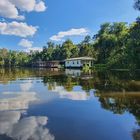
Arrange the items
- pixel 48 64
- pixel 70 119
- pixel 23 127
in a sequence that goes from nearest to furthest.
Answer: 1. pixel 23 127
2. pixel 70 119
3. pixel 48 64

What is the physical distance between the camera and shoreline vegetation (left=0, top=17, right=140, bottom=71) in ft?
155

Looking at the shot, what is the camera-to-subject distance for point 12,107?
44.8ft

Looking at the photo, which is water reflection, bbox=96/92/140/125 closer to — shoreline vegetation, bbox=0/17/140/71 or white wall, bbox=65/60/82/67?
shoreline vegetation, bbox=0/17/140/71

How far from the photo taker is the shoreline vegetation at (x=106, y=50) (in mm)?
47094

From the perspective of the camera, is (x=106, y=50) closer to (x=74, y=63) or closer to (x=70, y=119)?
(x=74, y=63)

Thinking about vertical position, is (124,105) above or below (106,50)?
below

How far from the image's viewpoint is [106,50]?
271ft

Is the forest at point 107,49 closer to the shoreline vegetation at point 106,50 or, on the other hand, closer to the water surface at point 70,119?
the shoreline vegetation at point 106,50

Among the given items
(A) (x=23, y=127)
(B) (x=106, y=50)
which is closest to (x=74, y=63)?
(B) (x=106, y=50)

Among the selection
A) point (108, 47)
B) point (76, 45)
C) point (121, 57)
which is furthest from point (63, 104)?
point (76, 45)

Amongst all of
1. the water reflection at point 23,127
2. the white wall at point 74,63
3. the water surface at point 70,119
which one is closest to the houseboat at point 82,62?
the white wall at point 74,63

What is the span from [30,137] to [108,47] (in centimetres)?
7506

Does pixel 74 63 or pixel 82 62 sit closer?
pixel 82 62

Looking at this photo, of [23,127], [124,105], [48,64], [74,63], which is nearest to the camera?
[23,127]
